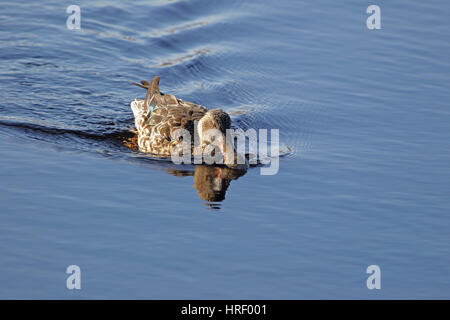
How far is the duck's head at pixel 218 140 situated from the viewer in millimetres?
12805

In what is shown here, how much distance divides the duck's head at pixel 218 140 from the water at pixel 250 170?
45cm

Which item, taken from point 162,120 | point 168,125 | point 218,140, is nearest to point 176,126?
point 168,125

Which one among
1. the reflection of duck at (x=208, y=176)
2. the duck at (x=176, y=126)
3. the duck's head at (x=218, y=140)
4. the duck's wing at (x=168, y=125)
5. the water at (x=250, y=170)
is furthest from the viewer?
the duck's wing at (x=168, y=125)

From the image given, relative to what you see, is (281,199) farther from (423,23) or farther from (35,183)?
(423,23)

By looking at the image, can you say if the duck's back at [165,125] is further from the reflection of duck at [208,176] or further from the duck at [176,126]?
the reflection of duck at [208,176]

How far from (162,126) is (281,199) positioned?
3.00 metres

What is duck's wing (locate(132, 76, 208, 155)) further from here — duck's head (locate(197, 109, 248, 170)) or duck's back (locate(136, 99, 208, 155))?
duck's head (locate(197, 109, 248, 170))

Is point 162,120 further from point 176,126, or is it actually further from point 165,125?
point 176,126

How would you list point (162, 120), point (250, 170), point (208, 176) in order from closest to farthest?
point (208, 176) < point (250, 170) < point (162, 120)

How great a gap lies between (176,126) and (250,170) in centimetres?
160

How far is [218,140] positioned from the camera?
42.4 ft

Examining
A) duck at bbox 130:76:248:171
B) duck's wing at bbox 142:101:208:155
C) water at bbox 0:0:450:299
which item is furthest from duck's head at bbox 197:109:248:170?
water at bbox 0:0:450:299

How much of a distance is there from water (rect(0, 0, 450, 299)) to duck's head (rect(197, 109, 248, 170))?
0.45 m

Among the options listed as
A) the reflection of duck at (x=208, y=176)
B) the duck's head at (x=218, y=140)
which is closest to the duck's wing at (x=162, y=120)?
the duck's head at (x=218, y=140)
